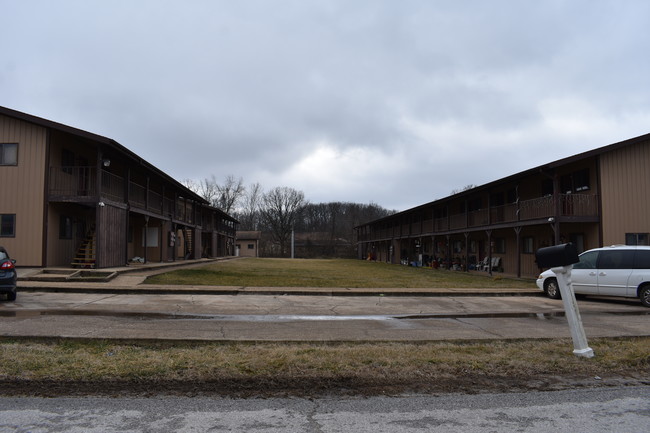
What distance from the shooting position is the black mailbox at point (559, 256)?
20.4ft

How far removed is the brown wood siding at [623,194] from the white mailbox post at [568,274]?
621 inches

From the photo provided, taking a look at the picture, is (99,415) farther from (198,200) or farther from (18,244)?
(198,200)

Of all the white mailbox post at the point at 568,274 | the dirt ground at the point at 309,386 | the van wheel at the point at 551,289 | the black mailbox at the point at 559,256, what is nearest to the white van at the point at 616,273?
the van wheel at the point at 551,289

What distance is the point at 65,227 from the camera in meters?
20.3

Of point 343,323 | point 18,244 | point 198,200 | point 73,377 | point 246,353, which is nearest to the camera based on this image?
point 73,377

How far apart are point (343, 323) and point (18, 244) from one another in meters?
15.8

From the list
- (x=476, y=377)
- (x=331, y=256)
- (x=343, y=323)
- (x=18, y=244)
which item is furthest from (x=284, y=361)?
(x=331, y=256)

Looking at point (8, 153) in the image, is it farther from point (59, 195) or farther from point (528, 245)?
point (528, 245)

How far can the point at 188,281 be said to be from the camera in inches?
667

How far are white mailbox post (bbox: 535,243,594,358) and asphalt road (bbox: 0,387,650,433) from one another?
5.23 ft

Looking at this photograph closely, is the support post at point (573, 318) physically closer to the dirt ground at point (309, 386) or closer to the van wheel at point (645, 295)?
the dirt ground at point (309, 386)

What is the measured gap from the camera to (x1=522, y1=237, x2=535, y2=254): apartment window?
2505 centimetres

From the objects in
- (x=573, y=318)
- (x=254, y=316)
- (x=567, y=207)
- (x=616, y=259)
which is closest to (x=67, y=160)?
(x=254, y=316)

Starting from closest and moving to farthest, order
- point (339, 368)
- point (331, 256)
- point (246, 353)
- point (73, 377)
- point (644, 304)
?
point (73, 377), point (339, 368), point (246, 353), point (644, 304), point (331, 256)
